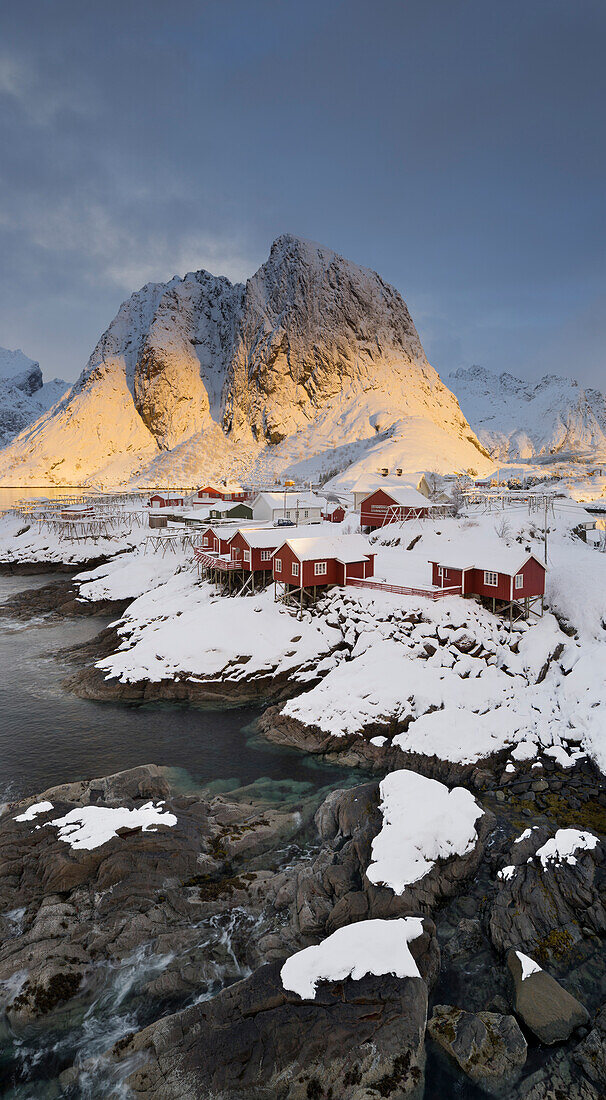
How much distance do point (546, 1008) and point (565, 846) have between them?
5.16m

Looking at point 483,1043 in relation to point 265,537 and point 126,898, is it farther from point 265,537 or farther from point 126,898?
point 265,537

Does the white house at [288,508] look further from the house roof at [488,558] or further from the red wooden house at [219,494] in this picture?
the house roof at [488,558]

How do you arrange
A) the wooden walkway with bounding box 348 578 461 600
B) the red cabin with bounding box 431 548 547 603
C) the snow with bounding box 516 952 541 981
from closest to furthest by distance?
the snow with bounding box 516 952 541 981
the red cabin with bounding box 431 548 547 603
the wooden walkway with bounding box 348 578 461 600

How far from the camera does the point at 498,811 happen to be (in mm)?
18297

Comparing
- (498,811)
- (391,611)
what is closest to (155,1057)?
(498,811)

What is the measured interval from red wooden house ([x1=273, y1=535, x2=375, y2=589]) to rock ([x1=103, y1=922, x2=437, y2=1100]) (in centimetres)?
2563

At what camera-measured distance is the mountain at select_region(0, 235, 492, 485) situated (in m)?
126

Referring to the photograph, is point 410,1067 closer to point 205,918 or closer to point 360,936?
point 360,936

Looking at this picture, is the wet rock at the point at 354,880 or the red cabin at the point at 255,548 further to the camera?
the red cabin at the point at 255,548

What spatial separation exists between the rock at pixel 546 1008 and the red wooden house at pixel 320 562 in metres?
25.4

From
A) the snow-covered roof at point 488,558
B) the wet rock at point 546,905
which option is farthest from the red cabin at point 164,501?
the wet rock at point 546,905

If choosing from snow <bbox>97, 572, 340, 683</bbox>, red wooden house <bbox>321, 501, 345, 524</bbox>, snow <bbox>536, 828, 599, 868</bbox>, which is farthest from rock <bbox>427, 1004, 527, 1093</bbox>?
red wooden house <bbox>321, 501, 345, 524</bbox>

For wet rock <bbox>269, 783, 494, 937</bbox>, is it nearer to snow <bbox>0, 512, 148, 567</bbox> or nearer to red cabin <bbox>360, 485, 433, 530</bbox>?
red cabin <bbox>360, 485, 433, 530</bbox>

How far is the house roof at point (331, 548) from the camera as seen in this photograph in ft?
116
